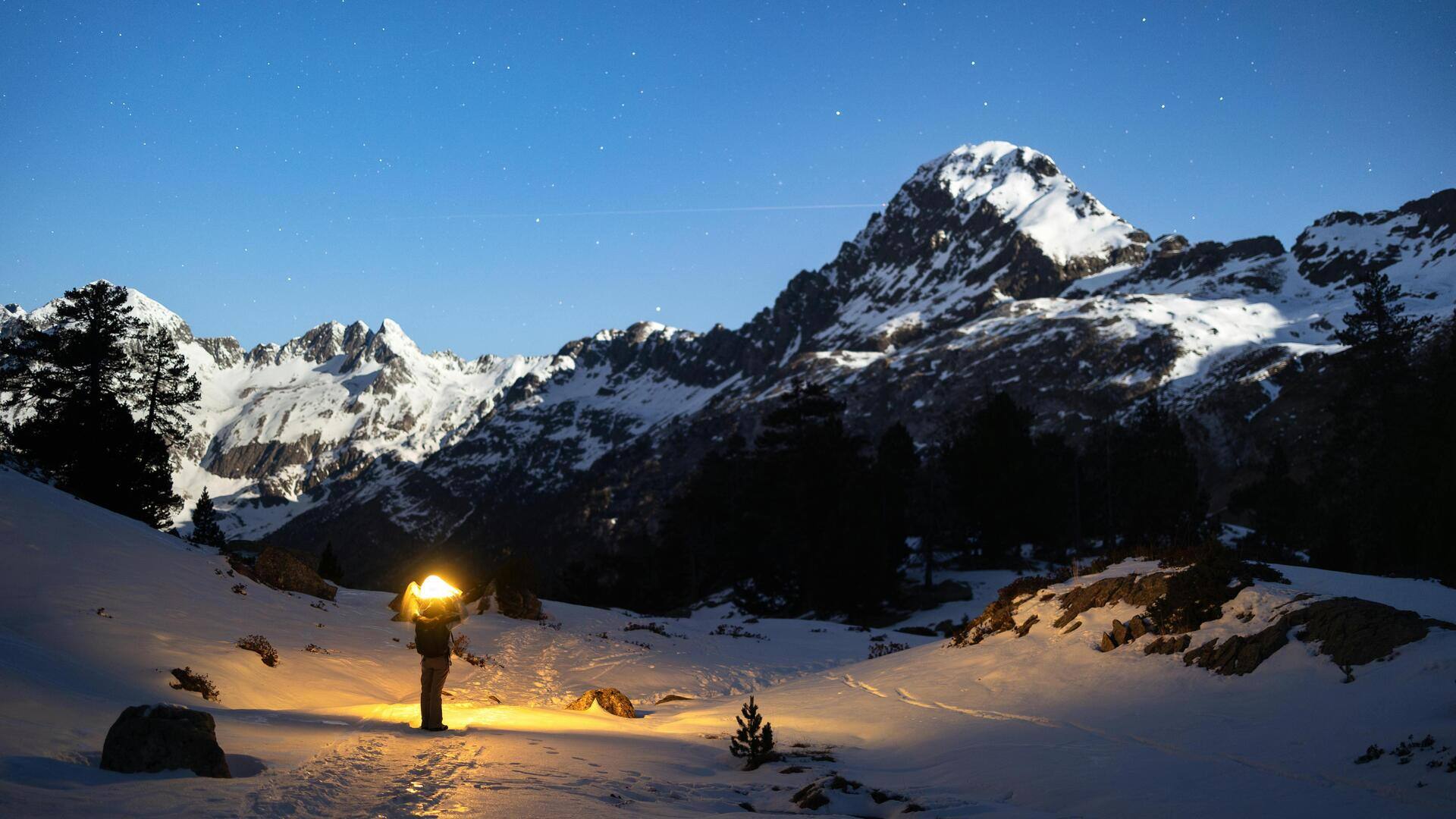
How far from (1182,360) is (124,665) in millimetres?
149918

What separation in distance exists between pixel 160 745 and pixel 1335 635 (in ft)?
42.2

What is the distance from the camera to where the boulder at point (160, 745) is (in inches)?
274

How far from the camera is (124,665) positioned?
40.0 feet

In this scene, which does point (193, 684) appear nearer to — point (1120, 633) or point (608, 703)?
point (608, 703)

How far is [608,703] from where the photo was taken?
606 inches

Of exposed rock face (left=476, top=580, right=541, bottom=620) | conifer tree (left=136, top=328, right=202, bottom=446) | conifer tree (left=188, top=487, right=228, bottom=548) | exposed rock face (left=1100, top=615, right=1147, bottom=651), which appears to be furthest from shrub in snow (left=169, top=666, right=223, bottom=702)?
conifer tree (left=136, top=328, right=202, bottom=446)

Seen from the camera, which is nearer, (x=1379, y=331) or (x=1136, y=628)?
(x=1136, y=628)

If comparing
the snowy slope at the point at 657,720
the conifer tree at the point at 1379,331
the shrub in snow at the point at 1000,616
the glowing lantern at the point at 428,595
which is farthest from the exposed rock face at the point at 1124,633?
the conifer tree at the point at 1379,331

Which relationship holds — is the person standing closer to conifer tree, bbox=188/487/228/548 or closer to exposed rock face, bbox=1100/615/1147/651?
exposed rock face, bbox=1100/615/1147/651

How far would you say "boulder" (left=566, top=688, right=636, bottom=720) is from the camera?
599 inches

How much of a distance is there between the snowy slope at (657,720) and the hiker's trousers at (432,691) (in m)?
0.53

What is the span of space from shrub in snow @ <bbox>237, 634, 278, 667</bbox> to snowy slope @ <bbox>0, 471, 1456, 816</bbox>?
0.40m

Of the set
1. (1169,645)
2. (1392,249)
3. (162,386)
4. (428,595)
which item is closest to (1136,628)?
(1169,645)

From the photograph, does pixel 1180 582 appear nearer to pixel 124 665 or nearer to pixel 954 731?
pixel 954 731
